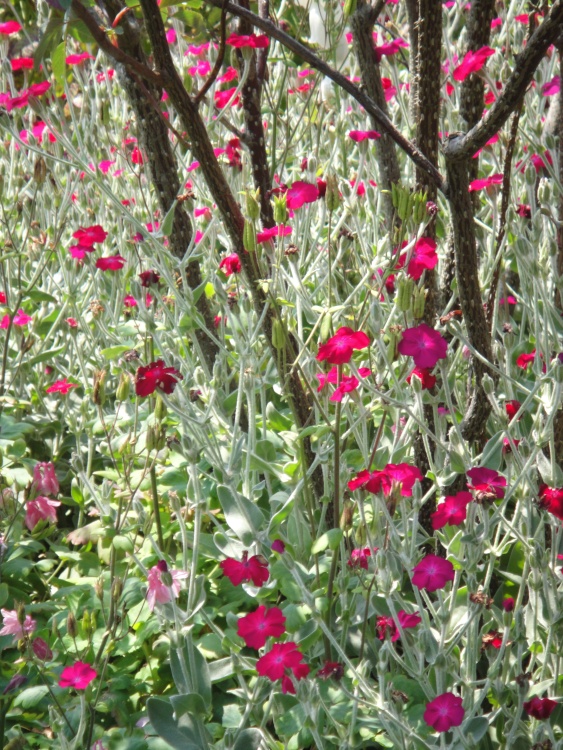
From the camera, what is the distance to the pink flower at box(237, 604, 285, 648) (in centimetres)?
105

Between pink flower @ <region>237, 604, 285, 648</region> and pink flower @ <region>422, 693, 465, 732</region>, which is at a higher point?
pink flower @ <region>237, 604, 285, 648</region>

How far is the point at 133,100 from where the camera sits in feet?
5.36

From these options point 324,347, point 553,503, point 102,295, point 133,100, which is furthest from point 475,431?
point 102,295

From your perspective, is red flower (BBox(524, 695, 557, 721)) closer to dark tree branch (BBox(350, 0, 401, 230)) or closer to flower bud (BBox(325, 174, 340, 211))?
flower bud (BBox(325, 174, 340, 211))

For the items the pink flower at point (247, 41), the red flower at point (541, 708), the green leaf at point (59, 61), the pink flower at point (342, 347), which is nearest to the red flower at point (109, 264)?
the green leaf at point (59, 61)

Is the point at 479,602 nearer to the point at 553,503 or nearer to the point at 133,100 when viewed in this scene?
the point at 553,503

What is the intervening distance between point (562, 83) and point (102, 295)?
1270 mm

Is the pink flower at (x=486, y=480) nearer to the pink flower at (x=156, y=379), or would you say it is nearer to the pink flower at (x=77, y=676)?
the pink flower at (x=156, y=379)

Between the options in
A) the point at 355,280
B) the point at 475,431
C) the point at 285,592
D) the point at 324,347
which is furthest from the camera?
the point at 355,280

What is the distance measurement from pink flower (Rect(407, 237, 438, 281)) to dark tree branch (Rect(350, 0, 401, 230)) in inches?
19.1

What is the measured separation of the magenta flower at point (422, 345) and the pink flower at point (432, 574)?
262 mm

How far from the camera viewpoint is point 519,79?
3.33ft

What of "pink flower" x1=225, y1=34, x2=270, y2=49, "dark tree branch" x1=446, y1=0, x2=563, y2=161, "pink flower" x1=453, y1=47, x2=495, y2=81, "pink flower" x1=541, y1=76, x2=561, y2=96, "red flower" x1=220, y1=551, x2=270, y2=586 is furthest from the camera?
"pink flower" x1=541, y1=76, x2=561, y2=96

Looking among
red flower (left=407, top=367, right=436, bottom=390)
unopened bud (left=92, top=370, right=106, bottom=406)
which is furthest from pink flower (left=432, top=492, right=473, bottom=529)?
unopened bud (left=92, top=370, right=106, bottom=406)
